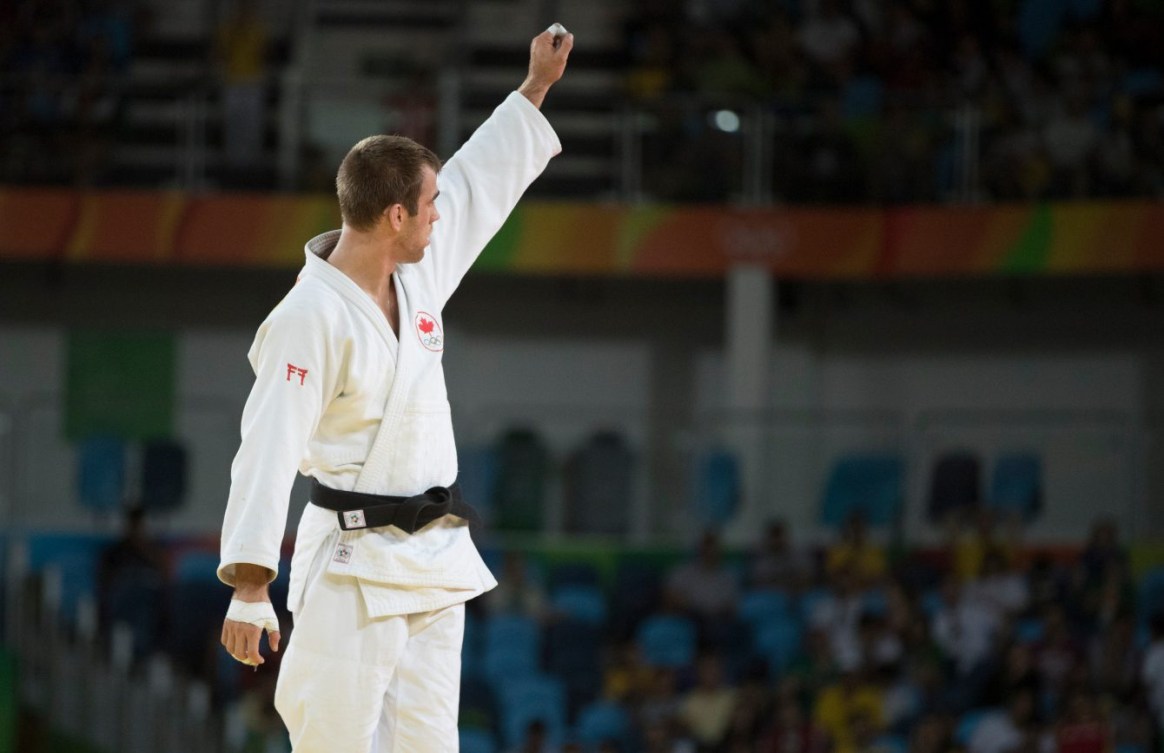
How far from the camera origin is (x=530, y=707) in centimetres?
1041

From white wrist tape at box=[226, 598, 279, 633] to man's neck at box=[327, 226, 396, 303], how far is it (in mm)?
702

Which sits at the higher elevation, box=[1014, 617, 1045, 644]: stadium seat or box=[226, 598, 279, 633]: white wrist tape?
box=[226, 598, 279, 633]: white wrist tape

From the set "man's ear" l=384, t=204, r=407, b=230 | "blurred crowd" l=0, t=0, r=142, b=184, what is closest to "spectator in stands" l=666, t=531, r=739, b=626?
"blurred crowd" l=0, t=0, r=142, b=184

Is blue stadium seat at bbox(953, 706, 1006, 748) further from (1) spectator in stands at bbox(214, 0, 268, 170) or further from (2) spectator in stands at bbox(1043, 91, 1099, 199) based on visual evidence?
(1) spectator in stands at bbox(214, 0, 268, 170)

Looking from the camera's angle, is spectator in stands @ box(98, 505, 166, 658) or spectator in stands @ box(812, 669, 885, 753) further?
spectator in stands @ box(98, 505, 166, 658)

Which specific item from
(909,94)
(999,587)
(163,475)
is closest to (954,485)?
(999,587)

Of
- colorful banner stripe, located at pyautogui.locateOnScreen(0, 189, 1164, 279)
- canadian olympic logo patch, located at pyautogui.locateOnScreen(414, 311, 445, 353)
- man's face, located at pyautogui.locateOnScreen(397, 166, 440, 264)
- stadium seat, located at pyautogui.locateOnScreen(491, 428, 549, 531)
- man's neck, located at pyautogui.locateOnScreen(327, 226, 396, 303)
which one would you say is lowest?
stadium seat, located at pyautogui.locateOnScreen(491, 428, 549, 531)

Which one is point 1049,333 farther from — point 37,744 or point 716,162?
point 37,744

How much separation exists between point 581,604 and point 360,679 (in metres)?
8.05

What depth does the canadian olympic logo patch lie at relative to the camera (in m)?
3.92

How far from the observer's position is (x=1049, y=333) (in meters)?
15.5

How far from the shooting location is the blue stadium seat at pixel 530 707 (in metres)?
10.2

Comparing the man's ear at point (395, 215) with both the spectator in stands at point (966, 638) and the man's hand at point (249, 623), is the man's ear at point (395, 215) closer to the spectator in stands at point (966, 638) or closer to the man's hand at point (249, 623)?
the man's hand at point (249, 623)

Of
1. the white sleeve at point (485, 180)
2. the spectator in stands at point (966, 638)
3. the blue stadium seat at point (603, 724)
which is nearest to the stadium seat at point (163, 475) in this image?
the blue stadium seat at point (603, 724)
